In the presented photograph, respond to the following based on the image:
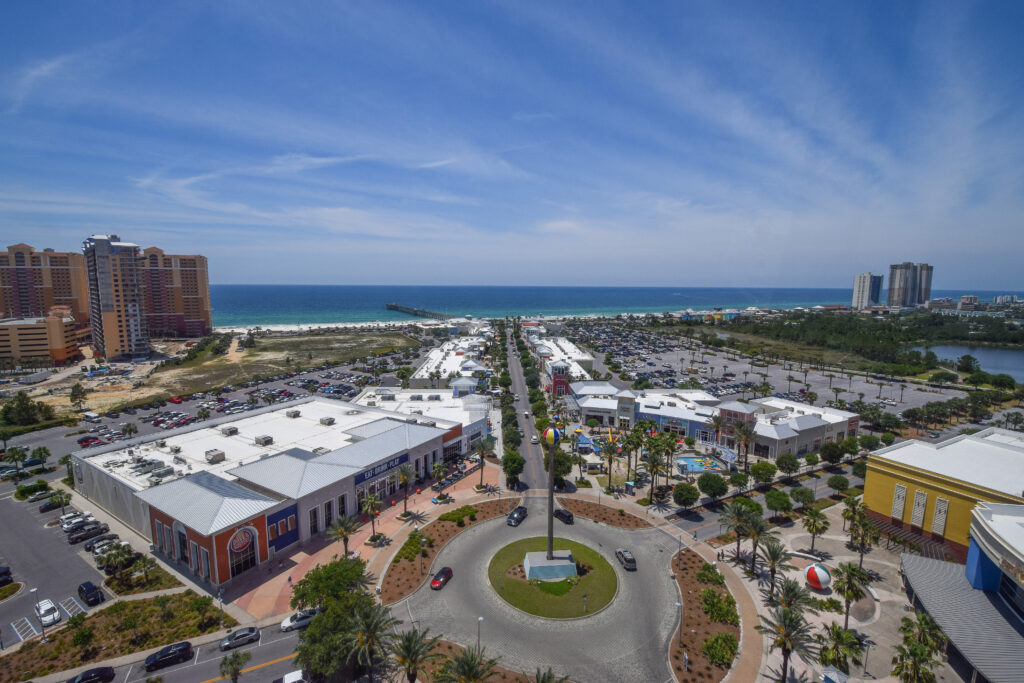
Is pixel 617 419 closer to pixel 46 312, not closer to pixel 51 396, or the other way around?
pixel 51 396

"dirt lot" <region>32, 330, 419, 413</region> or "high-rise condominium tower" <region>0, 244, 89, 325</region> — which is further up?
"high-rise condominium tower" <region>0, 244, 89, 325</region>

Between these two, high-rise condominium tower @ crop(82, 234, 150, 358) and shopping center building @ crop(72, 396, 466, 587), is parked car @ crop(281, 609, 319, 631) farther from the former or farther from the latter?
high-rise condominium tower @ crop(82, 234, 150, 358)

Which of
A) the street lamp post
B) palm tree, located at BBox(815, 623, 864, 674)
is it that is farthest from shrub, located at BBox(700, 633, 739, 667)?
palm tree, located at BBox(815, 623, 864, 674)

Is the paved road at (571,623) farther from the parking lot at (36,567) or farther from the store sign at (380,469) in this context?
the parking lot at (36,567)

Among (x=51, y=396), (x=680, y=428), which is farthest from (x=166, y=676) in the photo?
(x=51, y=396)

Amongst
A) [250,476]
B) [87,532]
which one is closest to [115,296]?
[87,532]
